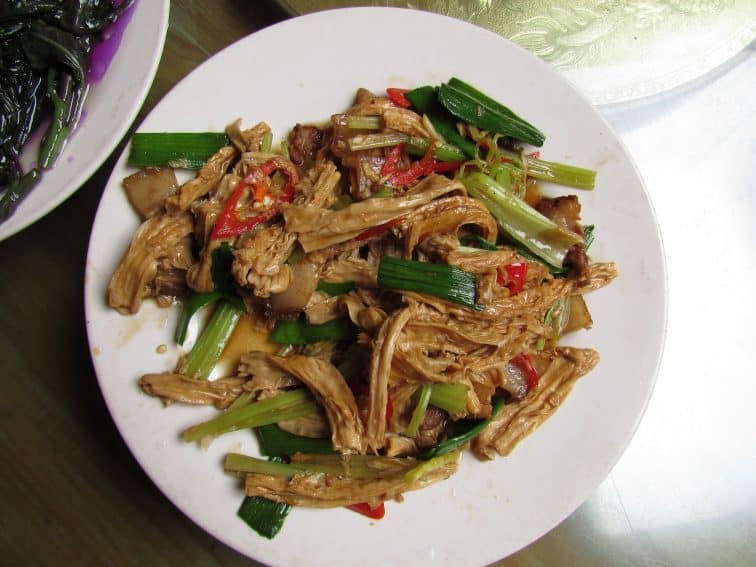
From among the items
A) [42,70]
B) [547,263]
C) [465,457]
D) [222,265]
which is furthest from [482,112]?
[42,70]

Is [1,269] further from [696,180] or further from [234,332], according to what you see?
[696,180]

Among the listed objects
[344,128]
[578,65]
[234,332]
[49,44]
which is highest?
[578,65]

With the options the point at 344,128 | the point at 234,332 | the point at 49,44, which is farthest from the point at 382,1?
the point at 234,332

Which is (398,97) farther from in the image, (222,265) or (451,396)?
(451,396)

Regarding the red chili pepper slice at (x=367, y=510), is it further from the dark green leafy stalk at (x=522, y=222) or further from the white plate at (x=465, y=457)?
the dark green leafy stalk at (x=522, y=222)

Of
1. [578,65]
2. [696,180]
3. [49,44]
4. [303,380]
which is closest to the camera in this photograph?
[303,380]

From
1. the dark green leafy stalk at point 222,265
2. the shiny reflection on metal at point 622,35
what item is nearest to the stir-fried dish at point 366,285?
the dark green leafy stalk at point 222,265
